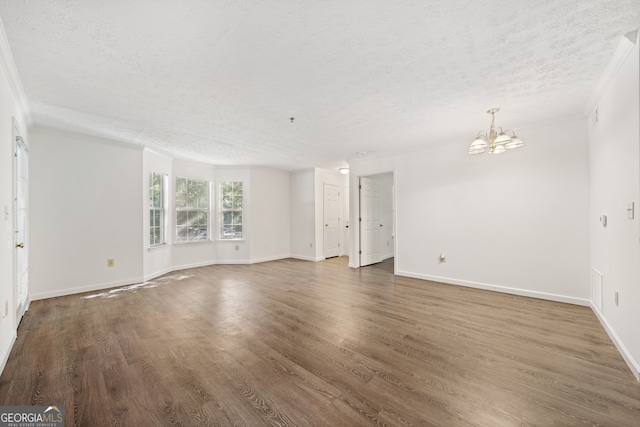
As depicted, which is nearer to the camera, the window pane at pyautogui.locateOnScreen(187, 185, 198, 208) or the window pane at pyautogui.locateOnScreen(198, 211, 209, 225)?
the window pane at pyautogui.locateOnScreen(187, 185, 198, 208)

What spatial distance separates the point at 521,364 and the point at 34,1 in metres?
4.18

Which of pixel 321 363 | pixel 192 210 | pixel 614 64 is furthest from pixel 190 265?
pixel 614 64

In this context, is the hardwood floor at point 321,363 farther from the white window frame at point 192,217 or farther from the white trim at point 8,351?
the white window frame at point 192,217

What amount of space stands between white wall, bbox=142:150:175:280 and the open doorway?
4.13 m

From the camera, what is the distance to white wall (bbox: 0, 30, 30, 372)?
2.19 metres

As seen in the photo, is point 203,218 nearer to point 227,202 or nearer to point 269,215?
point 227,202

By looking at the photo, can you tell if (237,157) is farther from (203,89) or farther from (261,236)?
(203,89)

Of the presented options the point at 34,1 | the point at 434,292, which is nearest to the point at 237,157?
the point at 34,1

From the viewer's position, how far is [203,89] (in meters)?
2.64

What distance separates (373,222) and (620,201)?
4.34m

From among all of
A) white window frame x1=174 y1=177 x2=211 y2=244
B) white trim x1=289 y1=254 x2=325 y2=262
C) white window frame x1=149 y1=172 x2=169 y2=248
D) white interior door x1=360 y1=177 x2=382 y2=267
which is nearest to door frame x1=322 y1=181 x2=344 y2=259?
white trim x1=289 y1=254 x2=325 y2=262

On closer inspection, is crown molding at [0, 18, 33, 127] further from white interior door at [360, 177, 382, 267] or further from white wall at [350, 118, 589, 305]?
white interior door at [360, 177, 382, 267]

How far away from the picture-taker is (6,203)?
240 centimetres

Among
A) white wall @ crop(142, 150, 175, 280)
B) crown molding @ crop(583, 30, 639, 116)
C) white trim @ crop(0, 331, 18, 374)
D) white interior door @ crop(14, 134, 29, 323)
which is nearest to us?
crown molding @ crop(583, 30, 639, 116)
